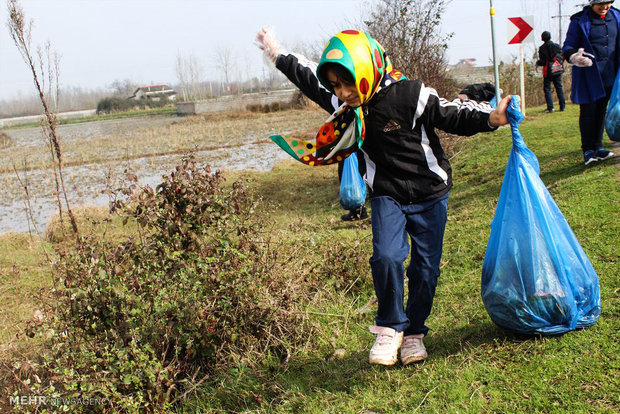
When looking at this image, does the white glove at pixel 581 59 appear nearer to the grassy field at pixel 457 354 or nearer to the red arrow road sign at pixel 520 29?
the grassy field at pixel 457 354

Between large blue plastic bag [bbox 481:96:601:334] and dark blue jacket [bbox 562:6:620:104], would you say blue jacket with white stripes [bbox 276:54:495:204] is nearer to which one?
large blue plastic bag [bbox 481:96:601:334]

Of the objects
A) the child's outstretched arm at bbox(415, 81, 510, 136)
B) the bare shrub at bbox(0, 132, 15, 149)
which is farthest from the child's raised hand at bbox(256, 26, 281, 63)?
the bare shrub at bbox(0, 132, 15, 149)

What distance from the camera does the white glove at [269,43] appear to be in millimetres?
3612

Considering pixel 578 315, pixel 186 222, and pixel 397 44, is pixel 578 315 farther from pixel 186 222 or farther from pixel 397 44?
pixel 397 44

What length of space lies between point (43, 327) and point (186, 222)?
1289mm

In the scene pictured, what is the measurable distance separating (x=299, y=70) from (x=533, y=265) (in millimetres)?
1832

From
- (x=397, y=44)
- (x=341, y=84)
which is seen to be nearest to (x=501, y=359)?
(x=341, y=84)

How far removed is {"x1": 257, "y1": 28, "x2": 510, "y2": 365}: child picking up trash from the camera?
282cm

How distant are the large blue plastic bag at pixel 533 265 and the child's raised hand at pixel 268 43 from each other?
1.63 m

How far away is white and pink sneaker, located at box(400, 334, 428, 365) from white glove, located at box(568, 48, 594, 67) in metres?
4.15

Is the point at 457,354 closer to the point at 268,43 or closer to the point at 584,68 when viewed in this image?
the point at 268,43

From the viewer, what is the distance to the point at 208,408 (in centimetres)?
343

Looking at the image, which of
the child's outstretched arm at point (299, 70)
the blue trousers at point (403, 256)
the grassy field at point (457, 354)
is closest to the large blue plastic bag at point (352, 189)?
the grassy field at point (457, 354)

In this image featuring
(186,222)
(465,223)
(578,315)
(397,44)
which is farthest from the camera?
(397,44)
